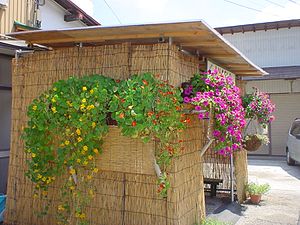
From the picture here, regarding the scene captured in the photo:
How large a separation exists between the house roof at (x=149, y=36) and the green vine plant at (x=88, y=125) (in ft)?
1.84

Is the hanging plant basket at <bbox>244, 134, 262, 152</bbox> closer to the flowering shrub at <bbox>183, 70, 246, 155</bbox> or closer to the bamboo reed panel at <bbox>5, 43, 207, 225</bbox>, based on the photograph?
the bamboo reed panel at <bbox>5, 43, 207, 225</bbox>

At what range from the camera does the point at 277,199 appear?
682 cm

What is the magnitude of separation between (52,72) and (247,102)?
3.68 metres

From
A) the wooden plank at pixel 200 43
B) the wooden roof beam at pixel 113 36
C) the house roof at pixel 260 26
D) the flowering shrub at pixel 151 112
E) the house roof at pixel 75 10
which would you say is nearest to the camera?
the flowering shrub at pixel 151 112

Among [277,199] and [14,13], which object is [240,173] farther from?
[14,13]

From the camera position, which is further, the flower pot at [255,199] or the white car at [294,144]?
the white car at [294,144]

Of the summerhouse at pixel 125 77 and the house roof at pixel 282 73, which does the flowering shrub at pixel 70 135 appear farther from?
the house roof at pixel 282 73

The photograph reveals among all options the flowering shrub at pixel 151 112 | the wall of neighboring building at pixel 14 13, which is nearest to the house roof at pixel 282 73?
the wall of neighboring building at pixel 14 13

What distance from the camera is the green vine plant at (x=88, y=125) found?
353cm

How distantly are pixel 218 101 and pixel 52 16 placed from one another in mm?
5530

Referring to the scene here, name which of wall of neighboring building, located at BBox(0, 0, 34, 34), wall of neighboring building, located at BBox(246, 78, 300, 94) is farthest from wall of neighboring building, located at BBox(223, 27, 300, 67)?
wall of neighboring building, located at BBox(0, 0, 34, 34)

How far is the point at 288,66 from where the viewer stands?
1479 cm

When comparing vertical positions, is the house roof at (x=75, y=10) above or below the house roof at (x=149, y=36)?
above

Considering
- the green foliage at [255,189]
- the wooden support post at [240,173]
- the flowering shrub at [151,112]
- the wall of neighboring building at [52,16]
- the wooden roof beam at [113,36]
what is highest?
the wall of neighboring building at [52,16]
